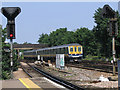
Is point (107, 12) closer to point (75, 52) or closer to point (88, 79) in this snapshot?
point (88, 79)

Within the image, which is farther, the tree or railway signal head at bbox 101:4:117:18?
the tree

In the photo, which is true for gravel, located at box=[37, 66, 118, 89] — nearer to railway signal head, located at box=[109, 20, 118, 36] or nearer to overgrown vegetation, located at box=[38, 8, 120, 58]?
railway signal head, located at box=[109, 20, 118, 36]

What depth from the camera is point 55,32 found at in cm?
14288

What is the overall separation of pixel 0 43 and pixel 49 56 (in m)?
22.6

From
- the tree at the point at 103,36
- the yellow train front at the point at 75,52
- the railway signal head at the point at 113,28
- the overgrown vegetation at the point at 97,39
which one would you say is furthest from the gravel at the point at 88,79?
the tree at the point at 103,36

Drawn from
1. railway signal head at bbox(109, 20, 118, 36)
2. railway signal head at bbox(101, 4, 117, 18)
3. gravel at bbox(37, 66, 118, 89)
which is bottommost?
gravel at bbox(37, 66, 118, 89)

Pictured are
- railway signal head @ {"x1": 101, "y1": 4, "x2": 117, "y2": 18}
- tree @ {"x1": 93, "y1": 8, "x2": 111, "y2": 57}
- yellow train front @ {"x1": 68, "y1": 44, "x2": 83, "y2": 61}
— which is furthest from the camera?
tree @ {"x1": 93, "y1": 8, "x2": 111, "y2": 57}

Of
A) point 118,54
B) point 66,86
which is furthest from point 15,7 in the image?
point 118,54

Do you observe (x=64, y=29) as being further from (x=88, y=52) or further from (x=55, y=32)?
(x=88, y=52)

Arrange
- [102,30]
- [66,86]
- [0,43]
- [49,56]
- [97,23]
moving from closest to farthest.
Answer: [66,86] → [0,43] → [49,56] → [102,30] → [97,23]

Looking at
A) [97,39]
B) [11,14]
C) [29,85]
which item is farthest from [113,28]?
[97,39]

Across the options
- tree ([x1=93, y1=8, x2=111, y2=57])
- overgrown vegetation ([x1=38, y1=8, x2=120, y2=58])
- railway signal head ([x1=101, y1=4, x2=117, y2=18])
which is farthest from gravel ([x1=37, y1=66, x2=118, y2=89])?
tree ([x1=93, y1=8, x2=111, y2=57])

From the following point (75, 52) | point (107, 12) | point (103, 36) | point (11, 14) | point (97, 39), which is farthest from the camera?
point (97, 39)

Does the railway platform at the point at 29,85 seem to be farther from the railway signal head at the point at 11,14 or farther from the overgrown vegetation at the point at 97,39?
the overgrown vegetation at the point at 97,39
